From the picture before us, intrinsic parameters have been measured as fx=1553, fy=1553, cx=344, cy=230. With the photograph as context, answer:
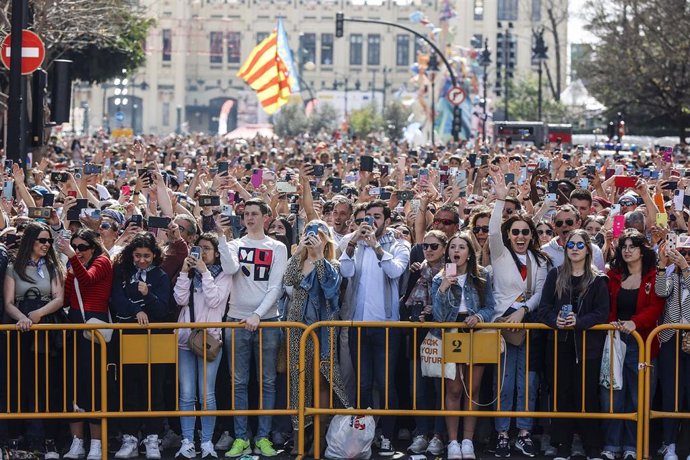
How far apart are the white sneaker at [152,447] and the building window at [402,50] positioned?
11613 cm

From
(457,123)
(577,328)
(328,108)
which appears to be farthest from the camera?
(328,108)

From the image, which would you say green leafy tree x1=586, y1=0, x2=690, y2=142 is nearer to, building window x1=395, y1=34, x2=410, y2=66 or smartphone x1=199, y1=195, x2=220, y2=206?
smartphone x1=199, y1=195, x2=220, y2=206

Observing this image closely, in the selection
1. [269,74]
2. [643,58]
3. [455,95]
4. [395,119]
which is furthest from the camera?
[395,119]

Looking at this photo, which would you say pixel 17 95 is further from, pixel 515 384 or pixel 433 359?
pixel 515 384

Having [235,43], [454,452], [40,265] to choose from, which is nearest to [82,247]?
[40,265]

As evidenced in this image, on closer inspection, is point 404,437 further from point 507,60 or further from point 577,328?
point 507,60

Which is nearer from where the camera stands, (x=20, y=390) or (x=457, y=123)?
(x=20, y=390)

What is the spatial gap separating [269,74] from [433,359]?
1450 inches

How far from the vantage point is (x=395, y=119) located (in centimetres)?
8500

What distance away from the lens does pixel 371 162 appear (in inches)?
623

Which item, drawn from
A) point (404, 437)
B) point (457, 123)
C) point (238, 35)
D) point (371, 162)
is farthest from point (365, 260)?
point (238, 35)

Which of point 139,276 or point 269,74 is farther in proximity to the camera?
point 269,74

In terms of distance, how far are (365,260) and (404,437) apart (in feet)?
4.42

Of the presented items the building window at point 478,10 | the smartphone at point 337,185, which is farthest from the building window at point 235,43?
the smartphone at point 337,185
